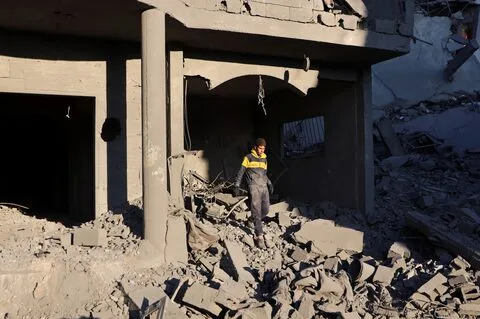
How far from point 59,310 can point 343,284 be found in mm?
3606

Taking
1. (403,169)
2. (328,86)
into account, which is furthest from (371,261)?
(403,169)

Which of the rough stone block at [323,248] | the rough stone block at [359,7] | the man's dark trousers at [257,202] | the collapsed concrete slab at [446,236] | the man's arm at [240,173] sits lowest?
the rough stone block at [323,248]

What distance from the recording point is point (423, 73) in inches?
947

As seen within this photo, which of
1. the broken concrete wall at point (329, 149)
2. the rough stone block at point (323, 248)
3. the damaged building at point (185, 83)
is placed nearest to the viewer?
the damaged building at point (185, 83)

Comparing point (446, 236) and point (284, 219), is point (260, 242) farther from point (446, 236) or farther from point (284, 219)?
point (446, 236)

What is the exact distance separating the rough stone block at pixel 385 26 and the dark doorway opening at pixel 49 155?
17.0 feet

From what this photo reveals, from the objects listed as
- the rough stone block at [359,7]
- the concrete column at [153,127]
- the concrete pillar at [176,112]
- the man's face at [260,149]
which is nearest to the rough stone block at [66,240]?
the concrete column at [153,127]

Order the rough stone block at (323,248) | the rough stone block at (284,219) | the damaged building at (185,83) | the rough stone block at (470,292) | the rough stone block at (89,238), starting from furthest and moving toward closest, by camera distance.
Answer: the rough stone block at (284,219)
the rough stone block at (323,248)
the damaged building at (185,83)
the rough stone block at (89,238)
the rough stone block at (470,292)

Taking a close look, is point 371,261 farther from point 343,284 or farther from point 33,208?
point 33,208

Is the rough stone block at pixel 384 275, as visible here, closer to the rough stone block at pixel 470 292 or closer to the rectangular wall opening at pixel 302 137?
the rough stone block at pixel 470 292

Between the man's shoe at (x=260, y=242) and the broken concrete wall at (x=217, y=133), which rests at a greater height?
the broken concrete wall at (x=217, y=133)

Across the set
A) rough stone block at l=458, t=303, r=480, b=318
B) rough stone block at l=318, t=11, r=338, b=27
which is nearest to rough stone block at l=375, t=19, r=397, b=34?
rough stone block at l=318, t=11, r=338, b=27

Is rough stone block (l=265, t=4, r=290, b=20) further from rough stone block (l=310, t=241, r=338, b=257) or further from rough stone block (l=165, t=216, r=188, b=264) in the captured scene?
rough stone block (l=310, t=241, r=338, b=257)

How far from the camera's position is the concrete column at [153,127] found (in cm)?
815
